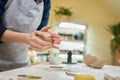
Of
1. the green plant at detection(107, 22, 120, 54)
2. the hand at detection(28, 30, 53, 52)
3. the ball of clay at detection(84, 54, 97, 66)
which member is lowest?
the ball of clay at detection(84, 54, 97, 66)

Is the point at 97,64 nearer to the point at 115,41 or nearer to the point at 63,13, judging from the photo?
the point at 115,41

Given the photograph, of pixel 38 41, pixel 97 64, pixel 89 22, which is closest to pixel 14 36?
pixel 38 41

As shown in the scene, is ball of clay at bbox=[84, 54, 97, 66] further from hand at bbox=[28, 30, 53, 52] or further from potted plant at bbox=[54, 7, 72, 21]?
potted plant at bbox=[54, 7, 72, 21]

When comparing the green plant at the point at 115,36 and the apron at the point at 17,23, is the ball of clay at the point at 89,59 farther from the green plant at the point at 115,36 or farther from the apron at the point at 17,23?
the green plant at the point at 115,36

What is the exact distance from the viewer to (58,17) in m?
5.66

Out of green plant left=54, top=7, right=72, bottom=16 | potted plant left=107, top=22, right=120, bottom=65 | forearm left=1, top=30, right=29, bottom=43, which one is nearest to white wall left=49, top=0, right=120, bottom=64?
green plant left=54, top=7, right=72, bottom=16

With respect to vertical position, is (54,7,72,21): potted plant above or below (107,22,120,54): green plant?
above

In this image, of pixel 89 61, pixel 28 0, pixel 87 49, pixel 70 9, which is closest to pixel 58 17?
pixel 70 9

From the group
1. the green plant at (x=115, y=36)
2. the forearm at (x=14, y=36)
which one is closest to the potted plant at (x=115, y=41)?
the green plant at (x=115, y=36)

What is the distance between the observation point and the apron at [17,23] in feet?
3.77

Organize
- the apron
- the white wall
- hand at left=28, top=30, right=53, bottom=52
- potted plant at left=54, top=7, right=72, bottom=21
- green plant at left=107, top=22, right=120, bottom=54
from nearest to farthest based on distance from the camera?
hand at left=28, top=30, right=53, bottom=52, the apron, green plant at left=107, top=22, right=120, bottom=54, potted plant at left=54, top=7, right=72, bottom=21, the white wall

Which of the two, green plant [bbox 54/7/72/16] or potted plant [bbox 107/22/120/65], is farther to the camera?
green plant [bbox 54/7/72/16]

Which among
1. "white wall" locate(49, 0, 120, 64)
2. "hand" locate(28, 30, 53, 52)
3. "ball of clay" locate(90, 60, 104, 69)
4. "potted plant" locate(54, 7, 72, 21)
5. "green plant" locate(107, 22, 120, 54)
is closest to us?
"hand" locate(28, 30, 53, 52)

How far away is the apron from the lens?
1.15m
